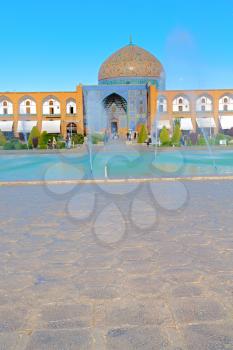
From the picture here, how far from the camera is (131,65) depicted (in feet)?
152

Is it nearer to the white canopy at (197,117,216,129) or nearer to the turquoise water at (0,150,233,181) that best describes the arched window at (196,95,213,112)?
the white canopy at (197,117,216,129)

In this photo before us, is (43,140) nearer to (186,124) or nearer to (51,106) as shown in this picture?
(51,106)

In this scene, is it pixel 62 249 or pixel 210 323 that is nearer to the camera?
pixel 210 323

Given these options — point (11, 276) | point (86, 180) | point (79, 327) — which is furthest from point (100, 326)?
point (86, 180)

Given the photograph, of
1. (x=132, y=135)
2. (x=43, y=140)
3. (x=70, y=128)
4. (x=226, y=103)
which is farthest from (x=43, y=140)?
(x=226, y=103)

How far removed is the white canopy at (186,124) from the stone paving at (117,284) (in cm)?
3723

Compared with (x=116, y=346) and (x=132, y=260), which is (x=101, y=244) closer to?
(x=132, y=260)

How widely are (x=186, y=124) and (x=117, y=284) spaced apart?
132 ft

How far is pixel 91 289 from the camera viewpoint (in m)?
3.12

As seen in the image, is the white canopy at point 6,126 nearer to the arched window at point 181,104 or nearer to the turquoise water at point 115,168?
the arched window at point 181,104

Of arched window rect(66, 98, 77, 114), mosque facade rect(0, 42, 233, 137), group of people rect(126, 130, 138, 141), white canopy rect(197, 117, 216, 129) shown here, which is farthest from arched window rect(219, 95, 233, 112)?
arched window rect(66, 98, 77, 114)

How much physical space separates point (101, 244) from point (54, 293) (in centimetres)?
134

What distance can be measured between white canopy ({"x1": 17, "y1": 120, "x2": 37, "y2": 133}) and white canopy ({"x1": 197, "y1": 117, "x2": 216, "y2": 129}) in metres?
16.0

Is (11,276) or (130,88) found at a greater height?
(130,88)
